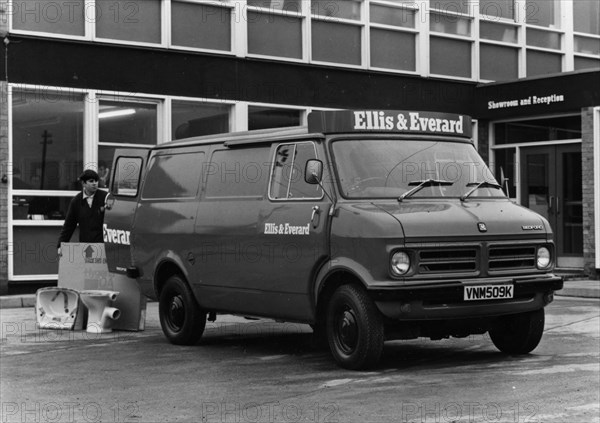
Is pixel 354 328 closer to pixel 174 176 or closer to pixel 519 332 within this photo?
pixel 519 332

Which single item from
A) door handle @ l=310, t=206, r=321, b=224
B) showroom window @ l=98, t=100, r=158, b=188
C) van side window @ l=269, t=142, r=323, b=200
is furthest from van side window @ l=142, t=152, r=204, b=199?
showroom window @ l=98, t=100, r=158, b=188

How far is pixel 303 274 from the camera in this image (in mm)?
9516

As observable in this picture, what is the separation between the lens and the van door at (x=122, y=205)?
12016 mm

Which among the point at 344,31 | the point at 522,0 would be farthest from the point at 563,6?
the point at 344,31

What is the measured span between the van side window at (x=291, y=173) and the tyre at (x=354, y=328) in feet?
3.47

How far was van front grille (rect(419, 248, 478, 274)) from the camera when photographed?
8.88 metres

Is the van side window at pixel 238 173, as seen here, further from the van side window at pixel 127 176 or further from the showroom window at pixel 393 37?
the showroom window at pixel 393 37

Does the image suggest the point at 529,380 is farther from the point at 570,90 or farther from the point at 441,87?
the point at 441,87

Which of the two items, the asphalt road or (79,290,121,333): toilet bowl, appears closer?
the asphalt road

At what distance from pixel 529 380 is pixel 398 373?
43.0 inches

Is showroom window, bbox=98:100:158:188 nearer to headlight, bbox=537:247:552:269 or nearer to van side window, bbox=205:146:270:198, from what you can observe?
van side window, bbox=205:146:270:198

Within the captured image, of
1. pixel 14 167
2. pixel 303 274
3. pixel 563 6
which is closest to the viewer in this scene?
pixel 303 274

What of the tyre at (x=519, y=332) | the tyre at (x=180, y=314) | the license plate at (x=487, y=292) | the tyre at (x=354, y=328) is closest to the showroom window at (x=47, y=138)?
the tyre at (x=180, y=314)

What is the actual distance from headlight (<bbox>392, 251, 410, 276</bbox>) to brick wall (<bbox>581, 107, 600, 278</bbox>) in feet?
40.2
